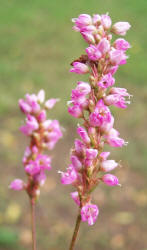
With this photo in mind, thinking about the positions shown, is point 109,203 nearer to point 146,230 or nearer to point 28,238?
point 146,230

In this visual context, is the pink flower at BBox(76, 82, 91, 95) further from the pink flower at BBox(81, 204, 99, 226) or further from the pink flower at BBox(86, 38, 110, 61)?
the pink flower at BBox(81, 204, 99, 226)

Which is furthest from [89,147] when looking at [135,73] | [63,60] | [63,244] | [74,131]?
[63,60]

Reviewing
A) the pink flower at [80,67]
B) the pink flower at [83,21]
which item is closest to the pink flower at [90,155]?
the pink flower at [80,67]

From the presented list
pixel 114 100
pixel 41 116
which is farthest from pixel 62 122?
pixel 114 100

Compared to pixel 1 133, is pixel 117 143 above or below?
below

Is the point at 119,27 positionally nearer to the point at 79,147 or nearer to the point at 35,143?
the point at 79,147
